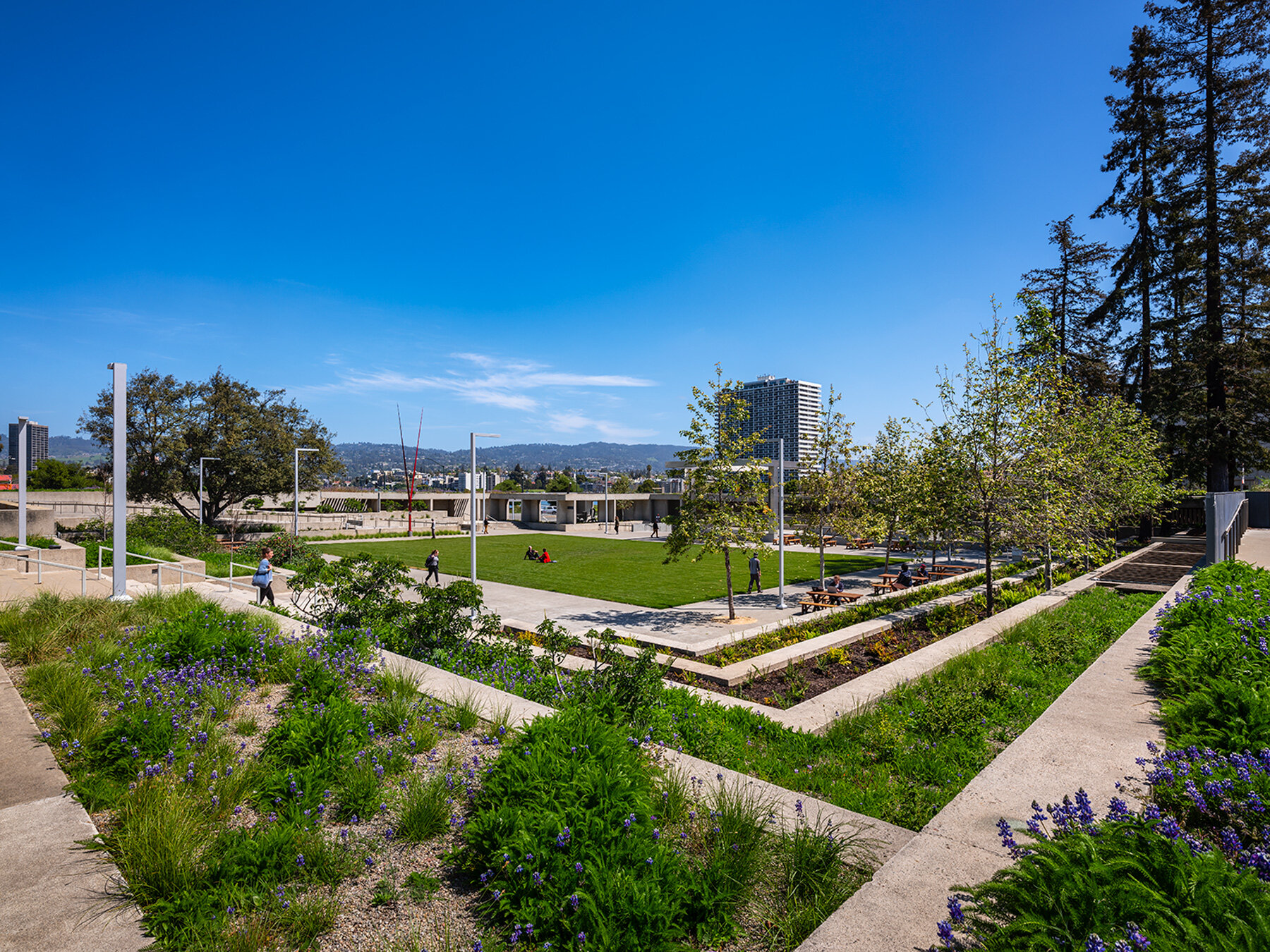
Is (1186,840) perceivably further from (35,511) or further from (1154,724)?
(35,511)

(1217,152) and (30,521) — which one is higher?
(1217,152)

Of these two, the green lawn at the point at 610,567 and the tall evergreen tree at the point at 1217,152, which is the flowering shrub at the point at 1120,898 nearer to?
the green lawn at the point at 610,567

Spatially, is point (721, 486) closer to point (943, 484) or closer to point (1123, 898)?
point (943, 484)

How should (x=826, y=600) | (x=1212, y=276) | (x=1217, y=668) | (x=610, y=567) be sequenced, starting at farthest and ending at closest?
1. (x=610, y=567)
2. (x=1212, y=276)
3. (x=826, y=600)
4. (x=1217, y=668)

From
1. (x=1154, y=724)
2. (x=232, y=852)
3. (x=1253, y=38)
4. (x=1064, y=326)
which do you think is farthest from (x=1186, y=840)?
(x=1064, y=326)

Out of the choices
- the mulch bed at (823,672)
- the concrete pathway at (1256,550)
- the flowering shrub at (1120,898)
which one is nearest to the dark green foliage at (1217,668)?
the flowering shrub at (1120,898)

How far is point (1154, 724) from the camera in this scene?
5.20 metres

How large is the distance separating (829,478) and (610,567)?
427 inches

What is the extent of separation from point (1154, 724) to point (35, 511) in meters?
32.8

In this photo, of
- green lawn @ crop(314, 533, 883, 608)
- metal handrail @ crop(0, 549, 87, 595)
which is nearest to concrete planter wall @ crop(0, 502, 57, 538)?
metal handrail @ crop(0, 549, 87, 595)

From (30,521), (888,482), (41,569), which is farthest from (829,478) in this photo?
(30,521)

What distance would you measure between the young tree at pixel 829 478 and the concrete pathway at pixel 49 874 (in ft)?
54.7

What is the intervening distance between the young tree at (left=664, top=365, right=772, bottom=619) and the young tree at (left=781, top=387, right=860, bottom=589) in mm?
5114

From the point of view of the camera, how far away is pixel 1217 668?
16.9 ft
